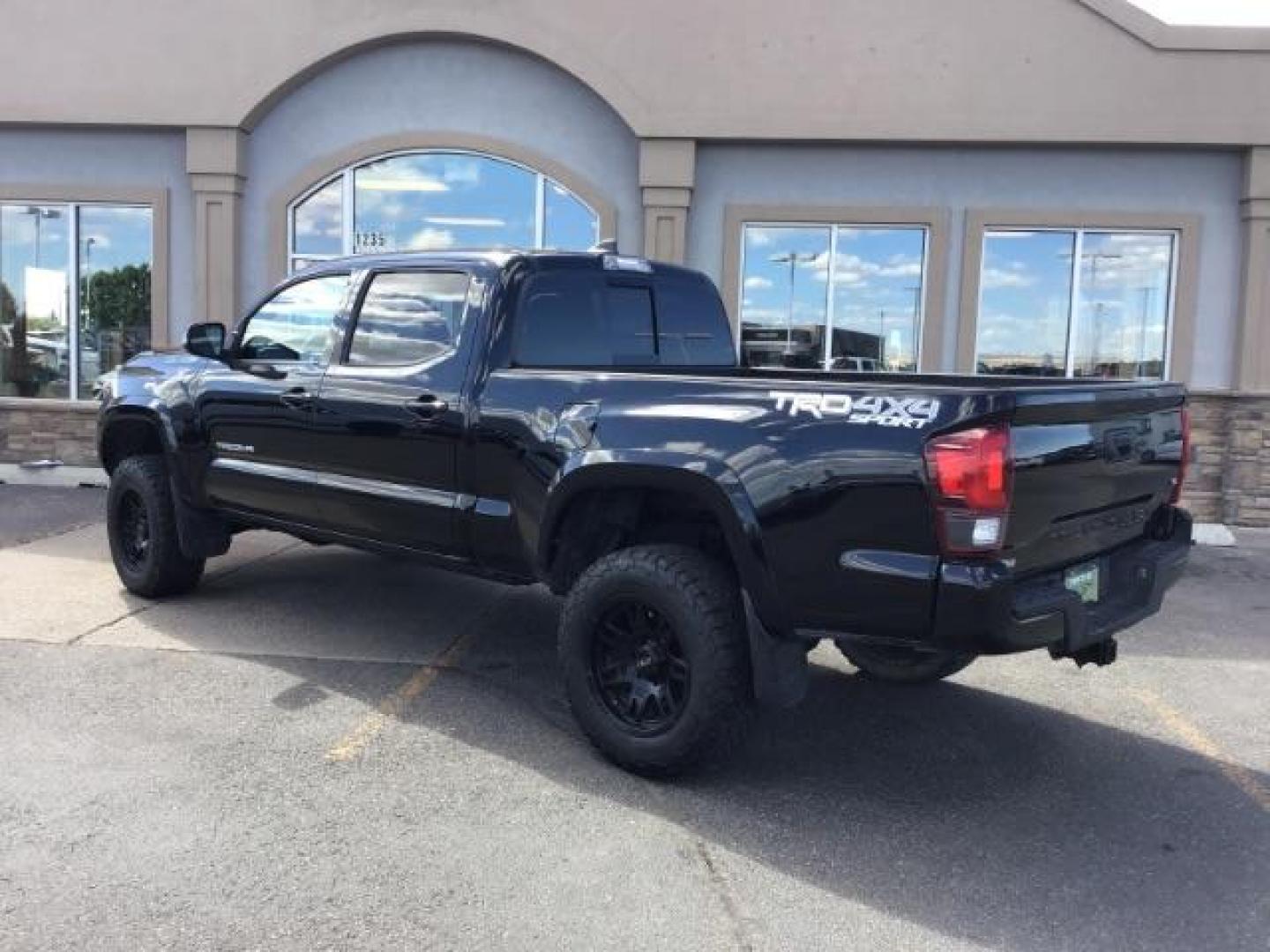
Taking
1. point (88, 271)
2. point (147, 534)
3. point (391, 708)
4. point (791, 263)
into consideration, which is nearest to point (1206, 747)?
point (391, 708)

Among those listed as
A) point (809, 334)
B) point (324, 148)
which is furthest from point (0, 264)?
point (809, 334)

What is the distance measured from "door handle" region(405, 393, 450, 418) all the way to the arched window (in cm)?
617

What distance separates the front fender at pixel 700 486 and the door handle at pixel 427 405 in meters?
0.80

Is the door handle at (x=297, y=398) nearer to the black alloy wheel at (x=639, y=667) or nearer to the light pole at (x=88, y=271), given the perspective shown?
the black alloy wheel at (x=639, y=667)

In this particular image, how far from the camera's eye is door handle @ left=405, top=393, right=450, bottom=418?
4.89 m

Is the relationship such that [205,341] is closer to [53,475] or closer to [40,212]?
[53,475]

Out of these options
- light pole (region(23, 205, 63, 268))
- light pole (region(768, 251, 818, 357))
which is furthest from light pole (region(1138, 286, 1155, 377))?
light pole (region(23, 205, 63, 268))

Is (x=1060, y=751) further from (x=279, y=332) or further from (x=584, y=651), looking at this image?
(x=279, y=332)

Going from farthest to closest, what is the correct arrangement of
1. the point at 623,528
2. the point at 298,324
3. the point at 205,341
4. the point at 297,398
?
the point at 205,341, the point at 298,324, the point at 297,398, the point at 623,528

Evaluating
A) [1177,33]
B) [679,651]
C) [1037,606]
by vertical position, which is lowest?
[679,651]

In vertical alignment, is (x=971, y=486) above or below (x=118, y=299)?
below

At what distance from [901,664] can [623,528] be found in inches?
61.4

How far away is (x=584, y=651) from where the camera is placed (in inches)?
169

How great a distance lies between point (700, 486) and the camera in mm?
3941
